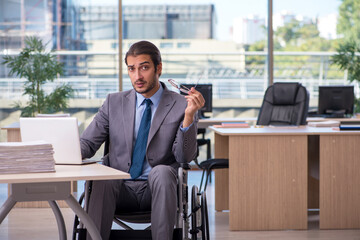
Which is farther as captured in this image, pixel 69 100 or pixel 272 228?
pixel 69 100

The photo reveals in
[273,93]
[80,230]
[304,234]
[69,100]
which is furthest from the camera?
[69,100]

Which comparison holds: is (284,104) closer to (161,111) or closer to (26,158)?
(161,111)

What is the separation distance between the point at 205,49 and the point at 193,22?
426mm

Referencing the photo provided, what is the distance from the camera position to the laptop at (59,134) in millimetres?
2613

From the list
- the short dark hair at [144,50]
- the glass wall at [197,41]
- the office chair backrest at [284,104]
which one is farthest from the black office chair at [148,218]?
the glass wall at [197,41]

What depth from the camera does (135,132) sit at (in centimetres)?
303

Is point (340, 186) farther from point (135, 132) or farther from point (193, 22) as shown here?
point (193, 22)

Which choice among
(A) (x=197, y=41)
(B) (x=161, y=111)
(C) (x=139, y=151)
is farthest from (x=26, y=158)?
(A) (x=197, y=41)

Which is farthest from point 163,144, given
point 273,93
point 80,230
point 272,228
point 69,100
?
point 69,100

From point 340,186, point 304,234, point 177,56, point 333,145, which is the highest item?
point 177,56

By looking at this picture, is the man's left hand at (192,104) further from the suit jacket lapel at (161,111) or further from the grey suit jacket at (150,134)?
the suit jacket lapel at (161,111)

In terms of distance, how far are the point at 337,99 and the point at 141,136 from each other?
4.64 m

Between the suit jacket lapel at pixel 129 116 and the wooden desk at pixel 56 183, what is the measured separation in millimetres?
325

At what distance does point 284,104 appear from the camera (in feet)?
20.0
